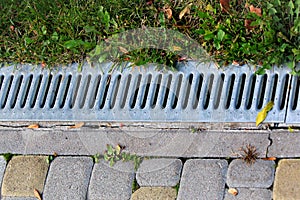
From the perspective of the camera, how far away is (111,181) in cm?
347

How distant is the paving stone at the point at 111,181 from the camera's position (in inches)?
135

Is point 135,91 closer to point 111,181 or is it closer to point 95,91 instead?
point 95,91

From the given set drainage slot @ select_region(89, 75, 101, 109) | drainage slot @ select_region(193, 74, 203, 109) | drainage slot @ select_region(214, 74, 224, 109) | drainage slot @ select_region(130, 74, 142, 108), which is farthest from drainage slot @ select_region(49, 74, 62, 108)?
drainage slot @ select_region(214, 74, 224, 109)

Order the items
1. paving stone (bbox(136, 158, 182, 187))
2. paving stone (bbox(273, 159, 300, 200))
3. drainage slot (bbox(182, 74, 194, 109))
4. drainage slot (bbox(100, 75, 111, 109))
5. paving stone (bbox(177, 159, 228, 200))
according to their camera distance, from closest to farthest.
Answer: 1. paving stone (bbox(273, 159, 300, 200))
2. paving stone (bbox(177, 159, 228, 200))
3. paving stone (bbox(136, 158, 182, 187))
4. drainage slot (bbox(182, 74, 194, 109))
5. drainage slot (bbox(100, 75, 111, 109))

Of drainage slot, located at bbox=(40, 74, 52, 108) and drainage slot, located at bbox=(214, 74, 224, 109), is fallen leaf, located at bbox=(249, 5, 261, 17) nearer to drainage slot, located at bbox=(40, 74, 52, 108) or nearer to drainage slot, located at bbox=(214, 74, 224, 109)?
drainage slot, located at bbox=(214, 74, 224, 109)

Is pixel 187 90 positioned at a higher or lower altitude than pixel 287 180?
higher

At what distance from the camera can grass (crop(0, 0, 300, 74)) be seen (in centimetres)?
350

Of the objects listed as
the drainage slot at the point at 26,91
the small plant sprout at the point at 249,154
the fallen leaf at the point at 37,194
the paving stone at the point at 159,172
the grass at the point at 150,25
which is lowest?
the fallen leaf at the point at 37,194

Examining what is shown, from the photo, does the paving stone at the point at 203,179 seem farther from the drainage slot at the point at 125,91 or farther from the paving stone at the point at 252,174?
the drainage slot at the point at 125,91

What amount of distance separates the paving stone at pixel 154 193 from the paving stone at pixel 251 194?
0.89ft

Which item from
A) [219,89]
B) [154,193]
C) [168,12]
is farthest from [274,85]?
[154,193]

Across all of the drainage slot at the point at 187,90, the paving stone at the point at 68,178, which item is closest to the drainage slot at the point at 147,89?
the drainage slot at the point at 187,90

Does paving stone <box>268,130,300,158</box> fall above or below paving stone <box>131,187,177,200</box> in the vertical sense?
above

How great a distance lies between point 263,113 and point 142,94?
2.20 ft
